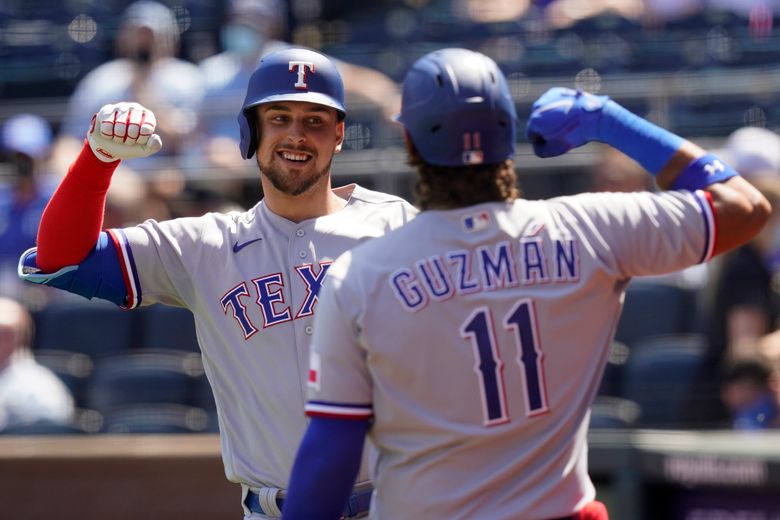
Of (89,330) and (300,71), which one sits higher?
(300,71)

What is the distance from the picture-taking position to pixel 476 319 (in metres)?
2.24

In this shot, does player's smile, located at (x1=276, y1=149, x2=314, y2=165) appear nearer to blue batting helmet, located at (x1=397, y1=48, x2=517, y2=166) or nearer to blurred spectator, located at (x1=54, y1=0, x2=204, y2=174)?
blue batting helmet, located at (x1=397, y1=48, x2=517, y2=166)

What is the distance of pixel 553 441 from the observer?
2.31 metres

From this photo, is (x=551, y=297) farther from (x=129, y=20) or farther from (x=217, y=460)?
(x=129, y=20)

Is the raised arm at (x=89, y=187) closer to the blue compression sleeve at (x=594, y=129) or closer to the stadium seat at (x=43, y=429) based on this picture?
the blue compression sleeve at (x=594, y=129)

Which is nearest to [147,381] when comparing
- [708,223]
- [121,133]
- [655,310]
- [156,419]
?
[156,419]

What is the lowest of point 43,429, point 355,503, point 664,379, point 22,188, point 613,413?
point 43,429

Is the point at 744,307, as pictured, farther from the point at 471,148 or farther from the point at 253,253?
the point at 471,148

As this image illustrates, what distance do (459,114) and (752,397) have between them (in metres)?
2.95

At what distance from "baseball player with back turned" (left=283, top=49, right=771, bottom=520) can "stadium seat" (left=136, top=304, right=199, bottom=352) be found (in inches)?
156

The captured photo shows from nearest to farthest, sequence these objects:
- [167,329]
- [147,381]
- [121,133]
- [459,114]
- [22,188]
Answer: [459,114], [121,133], [147,381], [167,329], [22,188]

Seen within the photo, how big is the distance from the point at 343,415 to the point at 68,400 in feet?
13.3

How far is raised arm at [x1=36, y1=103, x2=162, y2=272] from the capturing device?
2.92m

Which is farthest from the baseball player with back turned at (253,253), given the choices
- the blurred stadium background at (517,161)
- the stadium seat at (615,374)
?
the stadium seat at (615,374)
